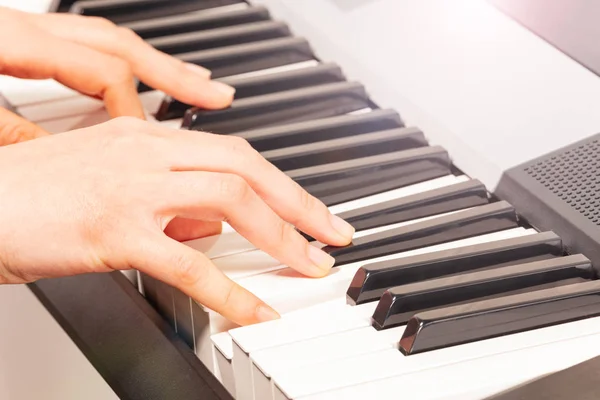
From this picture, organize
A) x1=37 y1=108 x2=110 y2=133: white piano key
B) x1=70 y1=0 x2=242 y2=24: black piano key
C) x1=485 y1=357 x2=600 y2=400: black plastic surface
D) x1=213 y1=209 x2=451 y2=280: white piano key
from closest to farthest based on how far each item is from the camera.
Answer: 1. x1=485 y1=357 x2=600 y2=400: black plastic surface
2. x1=213 y1=209 x2=451 y2=280: white piano key
3. x1=37 y1=108 x2=110 y2=133: white piano key
4. x1=70 y1=0 x2=242 y2=24: black piano key

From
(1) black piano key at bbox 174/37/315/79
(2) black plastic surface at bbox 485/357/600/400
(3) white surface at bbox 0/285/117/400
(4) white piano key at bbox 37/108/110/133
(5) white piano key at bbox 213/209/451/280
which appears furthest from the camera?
(3) white surface at bbox 0/285/117/400

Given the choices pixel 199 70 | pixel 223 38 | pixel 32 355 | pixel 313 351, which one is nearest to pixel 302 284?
pixel 313 351

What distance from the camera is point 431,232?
1.02 metres

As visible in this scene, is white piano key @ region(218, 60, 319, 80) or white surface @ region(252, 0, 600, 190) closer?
white surface @ region(252, 0, 600, 190)

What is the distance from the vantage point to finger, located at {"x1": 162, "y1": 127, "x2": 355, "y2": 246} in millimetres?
992

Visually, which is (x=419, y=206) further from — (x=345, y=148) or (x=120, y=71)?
(x=120, y=71)

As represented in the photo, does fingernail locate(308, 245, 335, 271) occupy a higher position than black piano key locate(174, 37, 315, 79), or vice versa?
black piano key locate(174, 37, 315, 79)

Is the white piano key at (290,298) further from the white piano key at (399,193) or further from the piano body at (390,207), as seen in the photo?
the white piano key at (399,193)

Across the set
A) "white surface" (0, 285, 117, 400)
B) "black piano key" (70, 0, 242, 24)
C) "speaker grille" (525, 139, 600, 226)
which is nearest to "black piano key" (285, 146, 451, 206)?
"speaker grille" (525, 139, 600, 226)

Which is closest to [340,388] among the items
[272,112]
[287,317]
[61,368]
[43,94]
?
[287,317]

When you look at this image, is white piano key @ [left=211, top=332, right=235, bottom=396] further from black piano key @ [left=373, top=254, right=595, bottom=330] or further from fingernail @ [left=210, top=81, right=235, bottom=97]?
fingernail @ [left=210, top=81, right=235, bottom=97]

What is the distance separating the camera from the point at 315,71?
4.28 feet

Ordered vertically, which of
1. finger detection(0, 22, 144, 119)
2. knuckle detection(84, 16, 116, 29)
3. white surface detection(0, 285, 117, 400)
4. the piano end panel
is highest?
the piano end panel

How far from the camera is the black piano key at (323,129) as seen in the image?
1.19 metres
